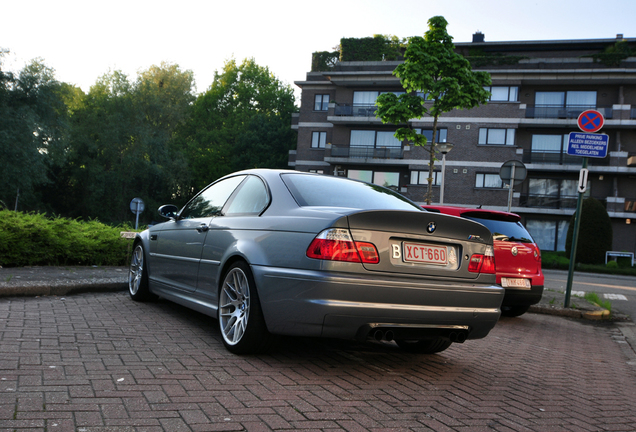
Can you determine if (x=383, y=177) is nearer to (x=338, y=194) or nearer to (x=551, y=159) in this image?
(x=551, y=159)

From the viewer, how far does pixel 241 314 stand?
4.27 m

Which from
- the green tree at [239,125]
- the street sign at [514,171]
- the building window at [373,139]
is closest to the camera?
the street sign at [514,171]

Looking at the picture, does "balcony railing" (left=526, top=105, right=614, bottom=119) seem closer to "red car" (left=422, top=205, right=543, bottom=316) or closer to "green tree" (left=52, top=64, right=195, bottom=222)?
"green tree" (left=52, top=64, right=195, bottom=222)

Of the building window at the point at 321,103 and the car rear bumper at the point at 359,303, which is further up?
the building window at the point at 321,103

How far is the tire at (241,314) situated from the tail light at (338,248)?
26.5 inches

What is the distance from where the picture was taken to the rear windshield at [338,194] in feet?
14.3

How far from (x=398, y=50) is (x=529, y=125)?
11850 millimetres

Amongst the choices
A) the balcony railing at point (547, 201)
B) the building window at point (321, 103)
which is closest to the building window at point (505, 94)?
the balcony railing at point (547, 201)

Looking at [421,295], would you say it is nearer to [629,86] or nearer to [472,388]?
[472,388]

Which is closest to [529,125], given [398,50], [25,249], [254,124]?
[398,50]

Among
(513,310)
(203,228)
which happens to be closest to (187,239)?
(203,228)

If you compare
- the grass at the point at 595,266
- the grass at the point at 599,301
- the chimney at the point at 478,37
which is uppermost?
the chimney at the point at 478,37

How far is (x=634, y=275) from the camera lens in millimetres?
26109

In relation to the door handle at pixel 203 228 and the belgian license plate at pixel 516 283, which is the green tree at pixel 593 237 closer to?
the belgian license plate at pixel 516 283
